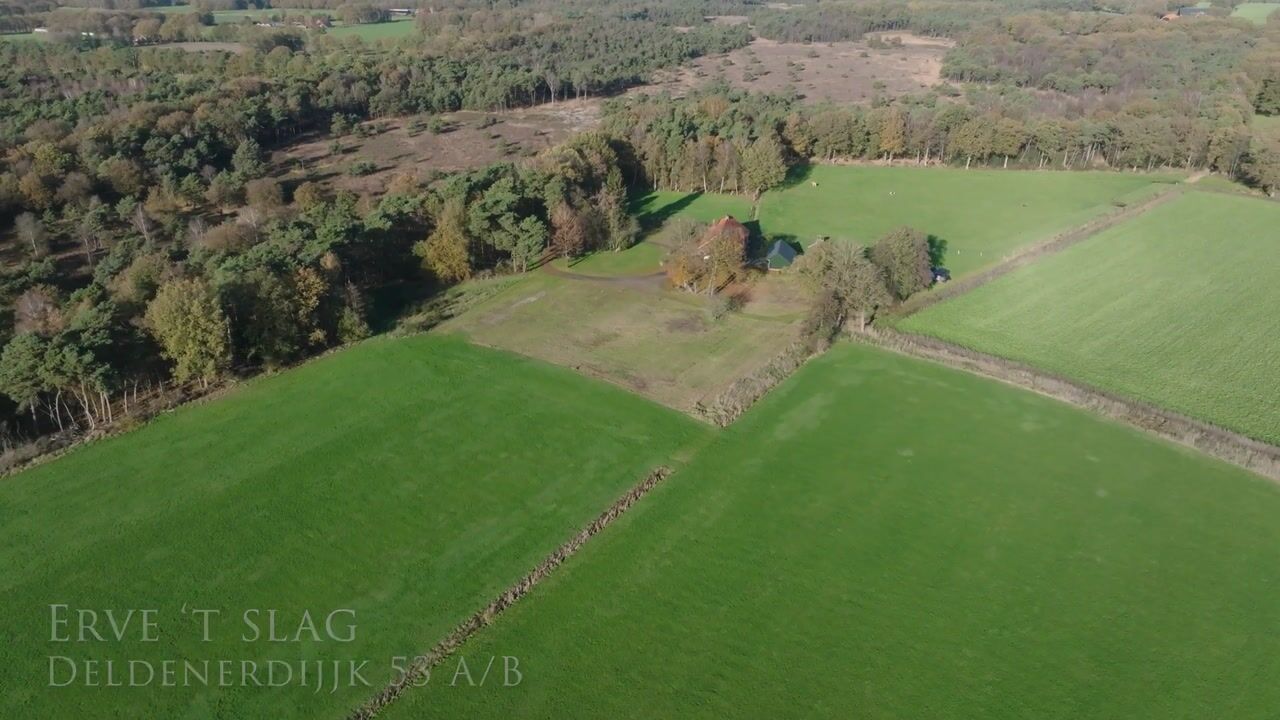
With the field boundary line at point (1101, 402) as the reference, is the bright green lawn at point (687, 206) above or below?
above

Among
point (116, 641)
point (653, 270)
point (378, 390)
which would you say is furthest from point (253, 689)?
point (653, 270)

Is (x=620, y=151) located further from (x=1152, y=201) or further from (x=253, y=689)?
(x=253, y=689)

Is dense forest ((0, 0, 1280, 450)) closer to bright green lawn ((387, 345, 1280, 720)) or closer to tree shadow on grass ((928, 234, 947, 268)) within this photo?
tree shadow on grass ((928, 234, 947, 268))

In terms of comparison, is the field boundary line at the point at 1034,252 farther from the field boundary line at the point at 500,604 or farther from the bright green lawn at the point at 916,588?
the field boundary line at the point at 500,604

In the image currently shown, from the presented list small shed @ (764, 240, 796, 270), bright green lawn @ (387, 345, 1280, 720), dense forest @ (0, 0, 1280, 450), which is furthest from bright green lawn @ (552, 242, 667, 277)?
bright green lawn @ (387, 345, 1280, 720)

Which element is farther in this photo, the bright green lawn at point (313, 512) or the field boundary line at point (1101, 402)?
the field boundary line at point (1101, 402)

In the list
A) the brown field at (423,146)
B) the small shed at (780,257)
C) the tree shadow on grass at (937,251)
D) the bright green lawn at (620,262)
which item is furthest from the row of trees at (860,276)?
the brown field at (423,146)

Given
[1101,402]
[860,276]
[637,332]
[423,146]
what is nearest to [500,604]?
[637,332]
